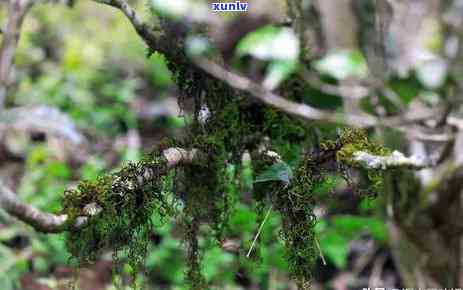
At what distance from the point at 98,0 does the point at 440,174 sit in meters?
1.43

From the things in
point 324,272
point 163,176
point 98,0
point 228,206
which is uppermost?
point 98,0

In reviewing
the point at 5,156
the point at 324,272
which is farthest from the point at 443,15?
the point at 5,156

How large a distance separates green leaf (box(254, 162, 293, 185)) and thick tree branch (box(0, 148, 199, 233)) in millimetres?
183

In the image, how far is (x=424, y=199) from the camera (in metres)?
2.37

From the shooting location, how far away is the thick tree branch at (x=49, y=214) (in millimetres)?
1312

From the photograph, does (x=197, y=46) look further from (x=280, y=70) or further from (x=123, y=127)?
(x=123, y=127)

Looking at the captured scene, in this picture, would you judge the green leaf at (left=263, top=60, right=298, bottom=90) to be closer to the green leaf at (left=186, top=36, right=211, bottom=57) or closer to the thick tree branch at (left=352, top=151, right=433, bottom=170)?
the green leaf at (left=186, top=36, right=211, bottom=57)

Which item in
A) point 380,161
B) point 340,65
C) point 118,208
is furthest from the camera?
point 340,65

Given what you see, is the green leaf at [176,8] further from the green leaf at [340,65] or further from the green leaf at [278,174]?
the green leaf at [340,65]

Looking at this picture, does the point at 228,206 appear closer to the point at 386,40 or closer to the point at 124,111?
the point at 386,40

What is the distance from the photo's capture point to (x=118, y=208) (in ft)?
4.46

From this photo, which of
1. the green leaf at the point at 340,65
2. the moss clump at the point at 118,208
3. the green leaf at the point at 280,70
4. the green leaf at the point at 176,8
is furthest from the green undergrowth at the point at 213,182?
the green leaf at the point at 340,65

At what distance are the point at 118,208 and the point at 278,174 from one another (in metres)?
0.38

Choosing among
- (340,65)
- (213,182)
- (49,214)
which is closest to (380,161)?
(213,182)
